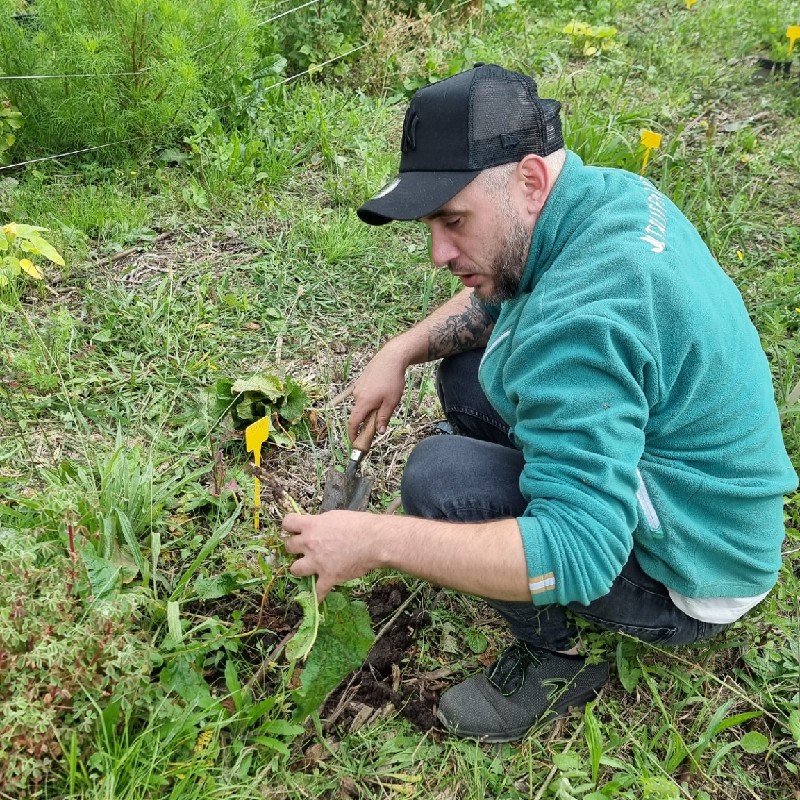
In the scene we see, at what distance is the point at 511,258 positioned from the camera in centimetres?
173

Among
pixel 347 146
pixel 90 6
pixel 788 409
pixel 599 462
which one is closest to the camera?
pixel 599 462

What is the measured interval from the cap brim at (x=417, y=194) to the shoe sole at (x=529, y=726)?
1222mm

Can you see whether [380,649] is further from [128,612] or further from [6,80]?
[6,80]

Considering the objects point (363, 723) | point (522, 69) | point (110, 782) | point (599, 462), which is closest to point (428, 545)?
point (599, 462)

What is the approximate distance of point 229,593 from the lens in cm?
205

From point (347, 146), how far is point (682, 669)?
2.81 meters

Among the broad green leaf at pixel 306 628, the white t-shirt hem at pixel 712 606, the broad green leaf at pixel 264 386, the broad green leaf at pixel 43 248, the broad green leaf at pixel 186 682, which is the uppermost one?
the broad green leaf at pixel 43 248

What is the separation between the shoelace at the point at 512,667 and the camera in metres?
1.98

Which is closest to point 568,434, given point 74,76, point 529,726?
point 529,726

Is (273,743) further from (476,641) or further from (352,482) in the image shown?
(352,482)

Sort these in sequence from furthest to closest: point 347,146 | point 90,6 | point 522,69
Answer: point 522,69 < point 347,146 < point 90,6

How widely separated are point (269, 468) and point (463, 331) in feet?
2.48

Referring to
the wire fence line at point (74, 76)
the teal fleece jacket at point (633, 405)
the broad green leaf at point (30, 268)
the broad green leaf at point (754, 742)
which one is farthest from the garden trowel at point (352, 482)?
the wire fence line at point (74, 76)

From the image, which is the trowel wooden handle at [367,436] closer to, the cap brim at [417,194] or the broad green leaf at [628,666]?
the cap brim at [417,194]
